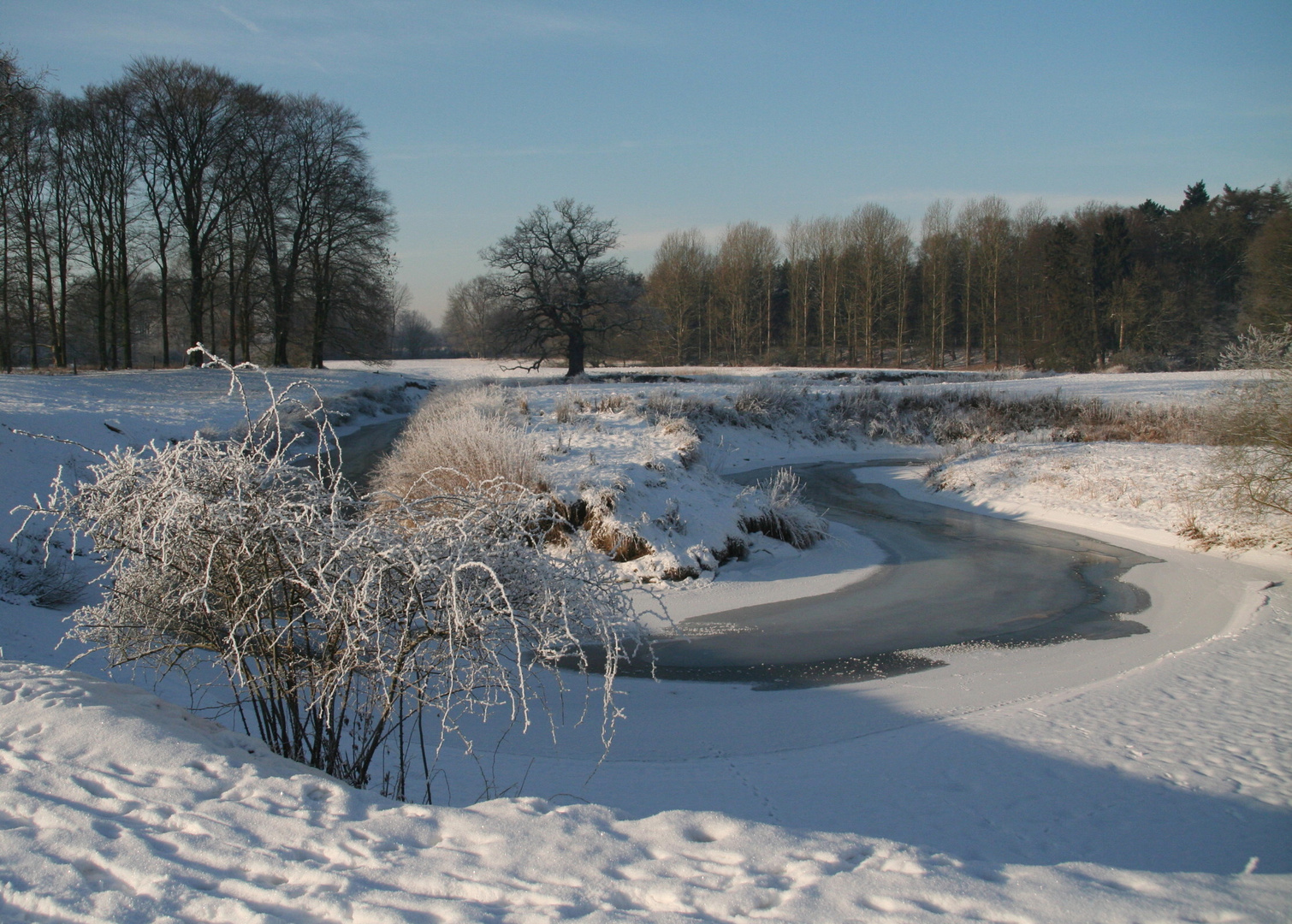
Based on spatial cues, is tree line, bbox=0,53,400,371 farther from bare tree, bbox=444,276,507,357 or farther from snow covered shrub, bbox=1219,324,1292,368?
snow covered shrub, bbox=1219,324,1292,368

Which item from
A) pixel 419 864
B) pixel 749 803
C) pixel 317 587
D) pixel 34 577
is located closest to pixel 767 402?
pixel 34 577

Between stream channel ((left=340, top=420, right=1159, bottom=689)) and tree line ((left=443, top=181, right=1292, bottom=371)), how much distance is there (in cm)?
2180

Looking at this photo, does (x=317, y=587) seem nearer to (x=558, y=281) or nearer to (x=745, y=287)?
(x=558, y=281)

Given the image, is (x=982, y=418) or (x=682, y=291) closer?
(x=982, y=418)

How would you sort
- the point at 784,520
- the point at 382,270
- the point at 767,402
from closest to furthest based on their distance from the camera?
the point at 784,520 < the point at 767,402 < the point at 382,270

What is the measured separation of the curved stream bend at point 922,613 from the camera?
7875mm

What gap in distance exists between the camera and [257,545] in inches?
150

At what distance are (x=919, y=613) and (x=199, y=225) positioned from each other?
1160 inches

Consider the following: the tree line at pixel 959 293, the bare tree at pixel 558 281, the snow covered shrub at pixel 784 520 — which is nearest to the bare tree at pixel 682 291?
the tree line at pixel 959 293

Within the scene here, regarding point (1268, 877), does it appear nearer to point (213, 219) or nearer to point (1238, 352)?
point (1238, 352)

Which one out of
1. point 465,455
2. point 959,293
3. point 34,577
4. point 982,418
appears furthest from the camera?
point 959,293

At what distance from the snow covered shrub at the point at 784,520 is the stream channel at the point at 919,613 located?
1294 millimetres

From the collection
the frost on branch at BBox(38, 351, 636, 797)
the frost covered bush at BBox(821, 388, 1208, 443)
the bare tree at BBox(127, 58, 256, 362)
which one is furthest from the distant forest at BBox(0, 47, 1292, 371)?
the frost on branch at BBox(38, 351, 636, 797)

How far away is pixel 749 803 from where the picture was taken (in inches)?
184
